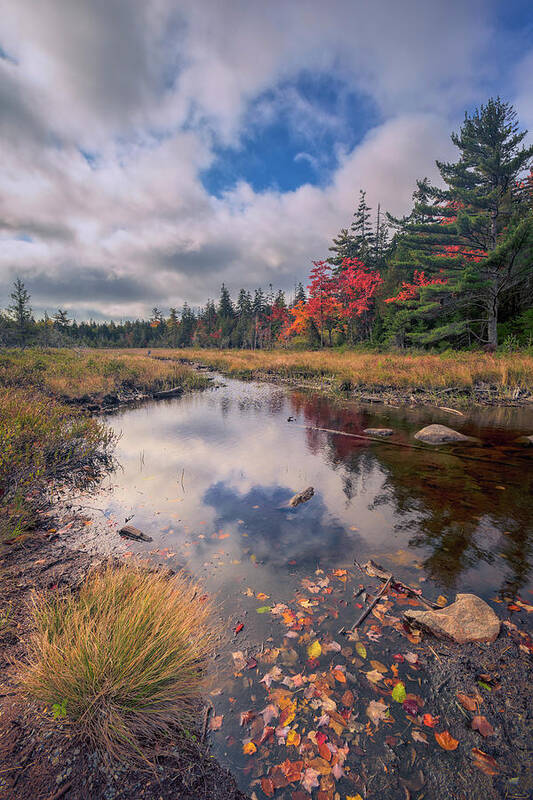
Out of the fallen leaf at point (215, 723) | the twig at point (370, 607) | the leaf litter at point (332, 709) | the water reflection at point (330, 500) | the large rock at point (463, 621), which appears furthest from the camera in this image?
the water reflection at point (330, 500)

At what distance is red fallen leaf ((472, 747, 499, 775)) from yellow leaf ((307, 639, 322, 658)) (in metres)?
1.33

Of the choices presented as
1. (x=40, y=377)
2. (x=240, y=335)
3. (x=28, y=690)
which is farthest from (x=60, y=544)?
(x=240, y=335)

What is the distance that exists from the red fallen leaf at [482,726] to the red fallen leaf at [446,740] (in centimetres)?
21

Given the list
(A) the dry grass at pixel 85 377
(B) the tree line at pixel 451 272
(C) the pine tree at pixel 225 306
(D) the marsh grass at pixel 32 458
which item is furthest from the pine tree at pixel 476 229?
(C) the pine tree at pixel 225 306

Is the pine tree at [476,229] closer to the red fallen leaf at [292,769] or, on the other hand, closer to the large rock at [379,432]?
the large rock at [379,432]

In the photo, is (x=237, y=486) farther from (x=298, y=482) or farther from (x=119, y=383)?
(x=119, y=383)

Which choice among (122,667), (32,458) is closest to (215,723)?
(122,667)

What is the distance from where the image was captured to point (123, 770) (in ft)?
6.62

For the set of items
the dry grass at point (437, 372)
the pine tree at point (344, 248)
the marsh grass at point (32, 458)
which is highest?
the pine tree at point (344, 248)

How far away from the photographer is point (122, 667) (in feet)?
7.61

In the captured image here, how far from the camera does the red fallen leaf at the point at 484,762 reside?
2146mm

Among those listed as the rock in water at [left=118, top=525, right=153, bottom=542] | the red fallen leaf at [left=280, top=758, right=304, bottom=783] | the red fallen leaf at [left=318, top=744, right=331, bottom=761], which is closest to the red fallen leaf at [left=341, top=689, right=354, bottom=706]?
the red fallen leaf at [left=318, top=744, right=331, bottom=761]

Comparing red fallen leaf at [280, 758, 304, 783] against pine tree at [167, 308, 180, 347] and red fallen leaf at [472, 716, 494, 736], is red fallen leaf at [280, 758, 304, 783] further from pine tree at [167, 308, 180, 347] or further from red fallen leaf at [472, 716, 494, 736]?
pine tree at [167, 308, 180, 347]

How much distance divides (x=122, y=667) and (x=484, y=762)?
9.04 ft
